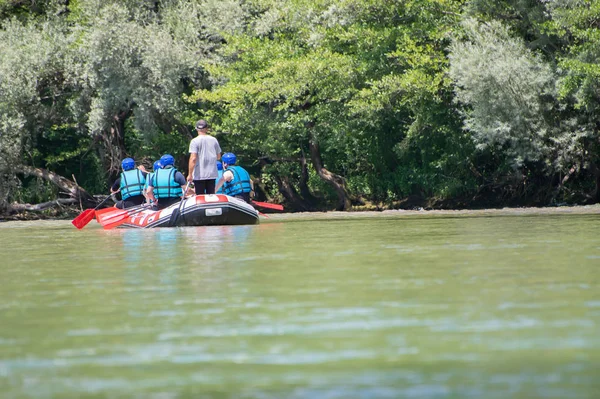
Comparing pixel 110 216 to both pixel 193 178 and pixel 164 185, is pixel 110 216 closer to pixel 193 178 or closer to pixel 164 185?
pixel 164 185

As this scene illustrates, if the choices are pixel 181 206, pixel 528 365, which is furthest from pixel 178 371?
pixel 181 206

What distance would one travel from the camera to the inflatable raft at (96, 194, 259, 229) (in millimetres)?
18016

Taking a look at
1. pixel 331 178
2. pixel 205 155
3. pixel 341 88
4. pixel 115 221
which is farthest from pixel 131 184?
pixel 331 178

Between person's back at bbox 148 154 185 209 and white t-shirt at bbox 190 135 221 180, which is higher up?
white t-shirt at bbox 190 135 221 180

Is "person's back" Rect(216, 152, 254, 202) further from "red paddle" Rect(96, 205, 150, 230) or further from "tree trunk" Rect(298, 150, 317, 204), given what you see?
"tree trunk" Rect(298, 150, 317, 204)

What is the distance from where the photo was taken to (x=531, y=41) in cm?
2523

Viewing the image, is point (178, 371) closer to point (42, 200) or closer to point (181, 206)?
point (181, 206)

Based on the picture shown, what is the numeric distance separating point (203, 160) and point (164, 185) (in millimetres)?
1453

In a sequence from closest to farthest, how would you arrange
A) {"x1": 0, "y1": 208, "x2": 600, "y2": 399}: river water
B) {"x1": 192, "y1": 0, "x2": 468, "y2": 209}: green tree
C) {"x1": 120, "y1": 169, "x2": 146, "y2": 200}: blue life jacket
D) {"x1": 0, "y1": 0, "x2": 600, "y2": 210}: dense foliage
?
{"x1": 0, "y1": 208, "x2": 600, "y2": 399}: river water, {"x1": 120, "y1": 169, "x2": 146, "y2": 200}: blue life jacket, {"x1": 0, "y1": 0, "x2": 600, "y2": 210}: dense foliage, {"x1": 192, "y1": 0, "x2": 468, "y2": 209}: green tree

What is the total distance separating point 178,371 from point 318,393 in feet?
2.52

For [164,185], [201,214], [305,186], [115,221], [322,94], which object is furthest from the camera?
[305,186]

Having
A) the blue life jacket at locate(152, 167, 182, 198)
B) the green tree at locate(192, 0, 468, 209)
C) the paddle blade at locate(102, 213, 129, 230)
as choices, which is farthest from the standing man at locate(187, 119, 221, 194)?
the green tree at locate(192, 0, 468, 209)

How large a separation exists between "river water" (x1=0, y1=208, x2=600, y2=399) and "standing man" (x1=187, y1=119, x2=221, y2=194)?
7461 mm

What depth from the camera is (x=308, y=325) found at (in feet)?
18.3
